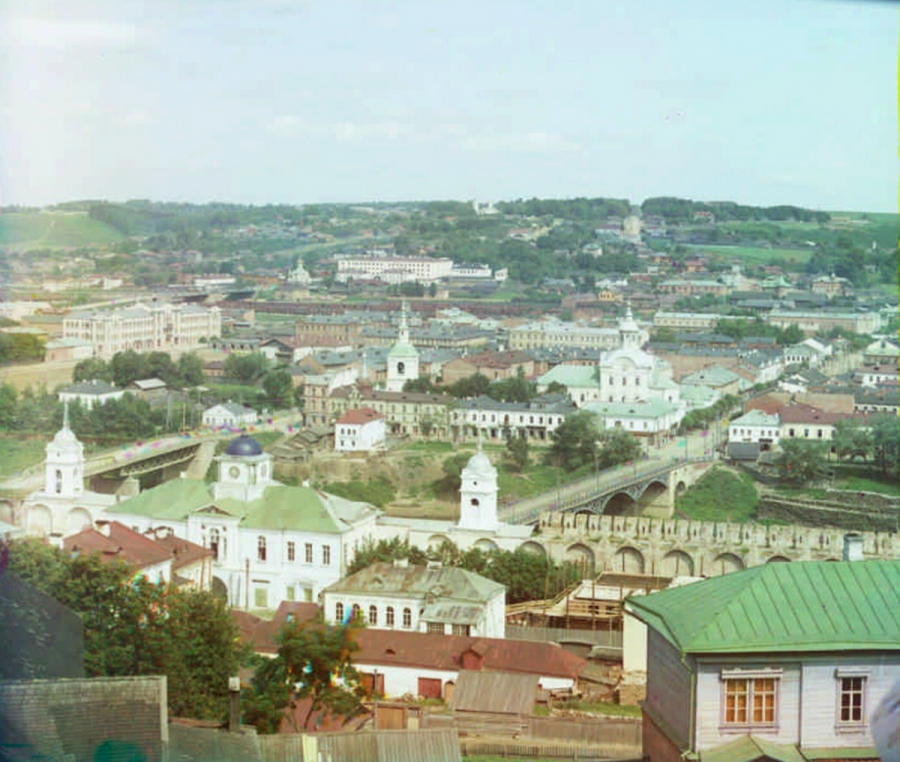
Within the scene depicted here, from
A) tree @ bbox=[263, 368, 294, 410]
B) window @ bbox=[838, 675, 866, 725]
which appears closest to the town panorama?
window @ bbox=[838, 675, 866, 725]

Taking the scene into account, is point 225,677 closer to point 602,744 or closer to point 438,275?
point 602,744

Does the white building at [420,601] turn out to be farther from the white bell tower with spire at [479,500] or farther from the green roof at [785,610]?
the green roof at [785,610]

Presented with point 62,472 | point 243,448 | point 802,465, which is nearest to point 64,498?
point 62,472

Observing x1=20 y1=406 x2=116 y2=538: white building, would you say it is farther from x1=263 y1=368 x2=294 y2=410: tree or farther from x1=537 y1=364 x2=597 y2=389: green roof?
x1=537 y1=364 x2=597 y2=389: green roof

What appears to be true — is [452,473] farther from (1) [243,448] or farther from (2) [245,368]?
(2) [245,368]

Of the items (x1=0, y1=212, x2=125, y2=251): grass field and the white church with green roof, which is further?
the white church with green roof

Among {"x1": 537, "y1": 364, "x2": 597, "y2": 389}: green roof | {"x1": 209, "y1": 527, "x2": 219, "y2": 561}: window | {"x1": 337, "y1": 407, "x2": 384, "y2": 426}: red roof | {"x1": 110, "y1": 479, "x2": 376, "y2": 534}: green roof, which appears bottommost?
{"x1": 337, "y1": 407, "x2": 384, "y2": 426}: red roof

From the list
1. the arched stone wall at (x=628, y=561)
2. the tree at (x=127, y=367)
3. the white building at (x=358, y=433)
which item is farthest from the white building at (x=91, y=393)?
the arched stone wall at (x=628, y=561)
